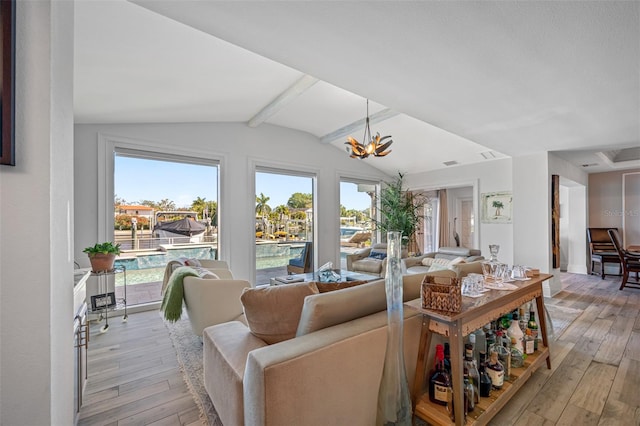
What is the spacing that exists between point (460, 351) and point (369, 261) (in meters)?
3.76

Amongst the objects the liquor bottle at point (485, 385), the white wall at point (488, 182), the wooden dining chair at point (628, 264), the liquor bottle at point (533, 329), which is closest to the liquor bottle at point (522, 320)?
the liquor bottle at point (533, 329)

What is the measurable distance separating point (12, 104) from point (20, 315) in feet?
1.89

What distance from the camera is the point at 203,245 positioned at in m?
4.42

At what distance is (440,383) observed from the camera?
1566 mm

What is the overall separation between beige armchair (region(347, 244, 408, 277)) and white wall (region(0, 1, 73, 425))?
4468 millimetres

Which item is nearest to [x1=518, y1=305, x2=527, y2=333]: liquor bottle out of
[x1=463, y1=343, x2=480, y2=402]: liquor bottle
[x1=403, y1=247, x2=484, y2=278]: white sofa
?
[x1=463, y1=343, x2=480, y2=402]: liquor bottle

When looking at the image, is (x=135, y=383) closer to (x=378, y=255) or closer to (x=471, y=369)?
(x=471, y=369)

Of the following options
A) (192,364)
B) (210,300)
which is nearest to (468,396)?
(210,300)

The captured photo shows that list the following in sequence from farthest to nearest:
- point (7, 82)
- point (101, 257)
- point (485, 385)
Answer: point (101, 257)
point (485, 385)
point (7, 82)

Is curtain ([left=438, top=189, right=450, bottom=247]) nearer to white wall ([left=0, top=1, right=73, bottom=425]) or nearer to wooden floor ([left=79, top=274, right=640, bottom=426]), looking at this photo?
wooden floor ([left=79, top=274, right=640, bottom=426])

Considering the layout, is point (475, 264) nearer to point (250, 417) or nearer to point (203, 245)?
point (250, 417)

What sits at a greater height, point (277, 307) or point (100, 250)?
point (100, 250)

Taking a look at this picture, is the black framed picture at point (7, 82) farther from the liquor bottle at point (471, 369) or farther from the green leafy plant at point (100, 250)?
the green leafy plant at point (100, 250)

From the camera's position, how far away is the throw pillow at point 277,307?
1.51m
